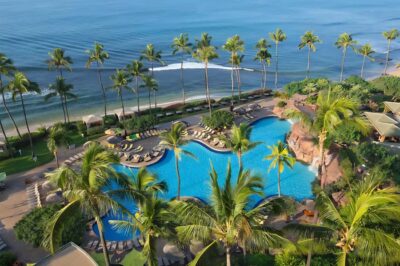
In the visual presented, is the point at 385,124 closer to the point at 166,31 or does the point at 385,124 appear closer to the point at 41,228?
the point at 41,228

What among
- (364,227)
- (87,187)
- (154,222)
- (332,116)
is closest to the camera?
(364,227)

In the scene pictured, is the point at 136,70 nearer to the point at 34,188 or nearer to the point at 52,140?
the point at 52,140

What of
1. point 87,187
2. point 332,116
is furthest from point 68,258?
point 332,116

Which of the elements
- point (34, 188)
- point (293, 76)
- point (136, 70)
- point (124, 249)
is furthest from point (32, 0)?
point (124, 249)

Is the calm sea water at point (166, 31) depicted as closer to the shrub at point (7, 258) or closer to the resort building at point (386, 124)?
the resort building at point (386, 124)

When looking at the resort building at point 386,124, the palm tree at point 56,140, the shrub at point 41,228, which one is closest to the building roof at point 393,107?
the resort building at point 386,124

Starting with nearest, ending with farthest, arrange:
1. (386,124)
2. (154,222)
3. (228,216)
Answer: (228,216) < (154,222) < (386,124)
